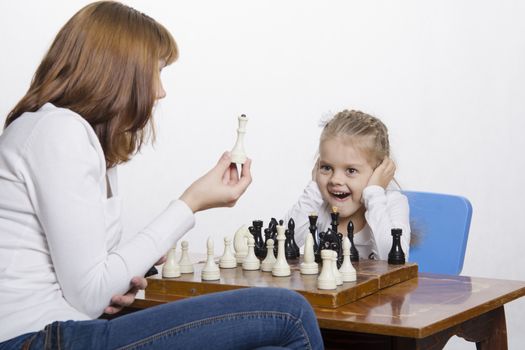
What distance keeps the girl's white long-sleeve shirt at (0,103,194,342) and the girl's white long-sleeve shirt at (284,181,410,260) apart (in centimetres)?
122

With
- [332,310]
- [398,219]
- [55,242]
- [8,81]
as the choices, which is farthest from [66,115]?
[8,81]

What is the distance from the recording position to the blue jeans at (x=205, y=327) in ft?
5.53

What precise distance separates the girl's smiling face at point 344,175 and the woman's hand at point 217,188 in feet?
3.18

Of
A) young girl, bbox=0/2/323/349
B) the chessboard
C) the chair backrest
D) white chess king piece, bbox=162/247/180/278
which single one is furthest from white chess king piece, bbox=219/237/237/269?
the chair backrest

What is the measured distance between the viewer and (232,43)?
187 inches

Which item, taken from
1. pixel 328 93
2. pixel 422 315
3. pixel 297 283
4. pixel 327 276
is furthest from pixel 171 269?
pixel 328 93

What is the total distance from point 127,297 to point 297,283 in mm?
485

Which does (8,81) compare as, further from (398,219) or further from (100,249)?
(100,249)

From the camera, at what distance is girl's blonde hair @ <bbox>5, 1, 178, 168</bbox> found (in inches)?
76.1

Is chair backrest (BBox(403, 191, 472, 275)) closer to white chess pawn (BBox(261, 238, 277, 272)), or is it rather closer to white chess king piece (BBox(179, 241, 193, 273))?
white chess pawn (BBox(261, 238, 277, 272))

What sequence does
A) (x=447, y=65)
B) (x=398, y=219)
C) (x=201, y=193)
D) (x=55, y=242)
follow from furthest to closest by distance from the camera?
(x=447, y=65) < (x=398, y=219) < (x=201, y=193) < (x=55, y=242)

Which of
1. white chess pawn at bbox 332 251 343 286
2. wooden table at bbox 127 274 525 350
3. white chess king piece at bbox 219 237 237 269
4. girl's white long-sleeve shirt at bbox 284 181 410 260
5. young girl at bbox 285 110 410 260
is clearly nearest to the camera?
wooden table at bbox 127 274 525 350

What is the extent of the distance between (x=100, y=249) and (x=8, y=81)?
10.2ft

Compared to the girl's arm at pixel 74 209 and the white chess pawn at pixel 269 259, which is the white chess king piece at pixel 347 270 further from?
the girl's arm at pixel 74 209
